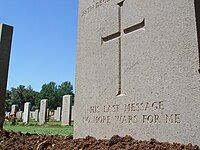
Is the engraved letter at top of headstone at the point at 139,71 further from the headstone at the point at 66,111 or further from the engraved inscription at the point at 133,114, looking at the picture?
the headstone at the point at 66,111

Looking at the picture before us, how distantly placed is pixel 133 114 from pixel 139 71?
0.44 metres

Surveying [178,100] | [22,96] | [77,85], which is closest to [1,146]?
[77,85]

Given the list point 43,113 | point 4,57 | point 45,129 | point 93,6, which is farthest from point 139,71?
point 43,113

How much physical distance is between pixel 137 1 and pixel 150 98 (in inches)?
42.5

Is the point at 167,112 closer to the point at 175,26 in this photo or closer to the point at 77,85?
the point at 175,26

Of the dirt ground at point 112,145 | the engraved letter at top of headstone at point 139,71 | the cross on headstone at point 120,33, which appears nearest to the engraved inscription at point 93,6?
the engraved letter at top of headstone at point 139,71

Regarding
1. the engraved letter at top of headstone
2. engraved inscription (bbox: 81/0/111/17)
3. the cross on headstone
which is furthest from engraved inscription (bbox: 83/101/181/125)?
engraved inscription (bbox: 81/0/111/17)

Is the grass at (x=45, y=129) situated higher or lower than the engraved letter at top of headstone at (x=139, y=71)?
lower

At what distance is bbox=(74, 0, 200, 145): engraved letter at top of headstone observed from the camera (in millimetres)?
2305

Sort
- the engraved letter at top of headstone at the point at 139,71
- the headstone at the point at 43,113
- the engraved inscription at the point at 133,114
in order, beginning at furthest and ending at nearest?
the headstone at the point at 43,113, the engraved inscription at the point at 133,114, the engraved letter at top of headstone at the point at 139,71

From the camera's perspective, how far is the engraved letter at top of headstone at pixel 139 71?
230cm

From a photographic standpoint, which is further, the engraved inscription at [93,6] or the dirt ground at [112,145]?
the engraved inscription at [93,6]

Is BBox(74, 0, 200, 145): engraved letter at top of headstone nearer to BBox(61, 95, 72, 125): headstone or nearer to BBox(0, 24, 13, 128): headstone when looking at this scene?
BBox(0, 24, 13, 128): headstone

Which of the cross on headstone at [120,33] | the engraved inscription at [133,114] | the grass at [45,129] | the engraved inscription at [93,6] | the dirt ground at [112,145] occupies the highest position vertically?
the engraved inscription at [93,6]
